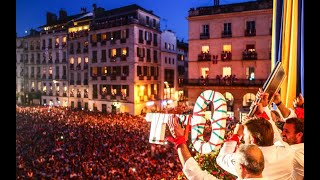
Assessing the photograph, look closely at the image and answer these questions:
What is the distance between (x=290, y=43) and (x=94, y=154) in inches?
463

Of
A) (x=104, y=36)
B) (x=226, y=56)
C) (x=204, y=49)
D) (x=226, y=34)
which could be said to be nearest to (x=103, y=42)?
(x=104, y=36)

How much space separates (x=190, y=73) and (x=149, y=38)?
11176mm

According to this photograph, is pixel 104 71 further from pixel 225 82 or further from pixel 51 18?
pixel 51 18

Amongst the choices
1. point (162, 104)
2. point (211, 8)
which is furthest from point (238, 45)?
point (162, 104)

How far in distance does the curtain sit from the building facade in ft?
61.9

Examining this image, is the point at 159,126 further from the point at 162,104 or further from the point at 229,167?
the point at 162,104

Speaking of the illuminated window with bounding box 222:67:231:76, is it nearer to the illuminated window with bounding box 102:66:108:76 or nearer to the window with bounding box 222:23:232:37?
the window with bounding box 222:23:232:37

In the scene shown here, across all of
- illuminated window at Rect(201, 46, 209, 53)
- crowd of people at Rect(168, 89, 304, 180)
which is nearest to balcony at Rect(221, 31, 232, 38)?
illuminated window at Rect(201, 46, 209, 53)

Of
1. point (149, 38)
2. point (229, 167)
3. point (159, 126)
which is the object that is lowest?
point (229, 167)

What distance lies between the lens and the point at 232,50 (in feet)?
87.6

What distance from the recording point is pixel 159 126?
3.74 meters

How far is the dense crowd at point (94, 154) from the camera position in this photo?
41.5 feet

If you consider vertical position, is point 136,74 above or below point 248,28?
below
